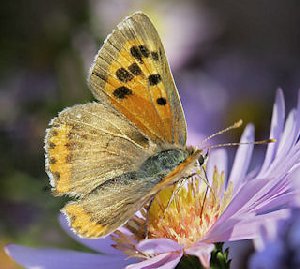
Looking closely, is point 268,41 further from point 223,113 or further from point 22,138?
point 22,138

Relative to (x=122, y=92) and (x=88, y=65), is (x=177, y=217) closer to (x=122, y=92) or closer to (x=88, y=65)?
(x=122, y=92)

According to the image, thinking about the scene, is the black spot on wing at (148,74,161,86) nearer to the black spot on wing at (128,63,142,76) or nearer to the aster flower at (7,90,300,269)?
the black spot on wing at (128,63,142,76)

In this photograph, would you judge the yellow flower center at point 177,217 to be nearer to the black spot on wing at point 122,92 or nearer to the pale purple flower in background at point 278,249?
the black spot on wing at point 122,92

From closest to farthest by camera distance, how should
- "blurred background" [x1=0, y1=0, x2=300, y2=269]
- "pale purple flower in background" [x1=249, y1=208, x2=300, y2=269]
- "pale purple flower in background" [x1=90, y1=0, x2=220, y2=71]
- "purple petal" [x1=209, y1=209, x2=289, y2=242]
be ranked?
1. "pale purple flower in background" [x1=249, y1=208, x2=300, y2=269]
2. "purple petal" [x1=209, y1=209, x2=289, y2=242]
3. "blurred background" [x1=0, y1=0, x2=300, y2=269]
4. "pale purple flower in background" [x1=90, y1=0, x2=220, y2=71]

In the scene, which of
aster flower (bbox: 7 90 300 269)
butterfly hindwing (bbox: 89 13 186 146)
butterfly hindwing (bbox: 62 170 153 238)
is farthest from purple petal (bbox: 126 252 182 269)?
butterfly hindwing (bbox: 89 13 186 146)

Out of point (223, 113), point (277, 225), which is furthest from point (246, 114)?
point (277, 225)

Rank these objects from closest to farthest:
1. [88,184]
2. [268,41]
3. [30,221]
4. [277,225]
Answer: [277,225]
[88,184]
[30,221]
[268,41]

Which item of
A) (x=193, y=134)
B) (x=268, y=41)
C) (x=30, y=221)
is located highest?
(x=268, y=41)

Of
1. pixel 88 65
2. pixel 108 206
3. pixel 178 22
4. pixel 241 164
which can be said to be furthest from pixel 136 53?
pixel 178 22
